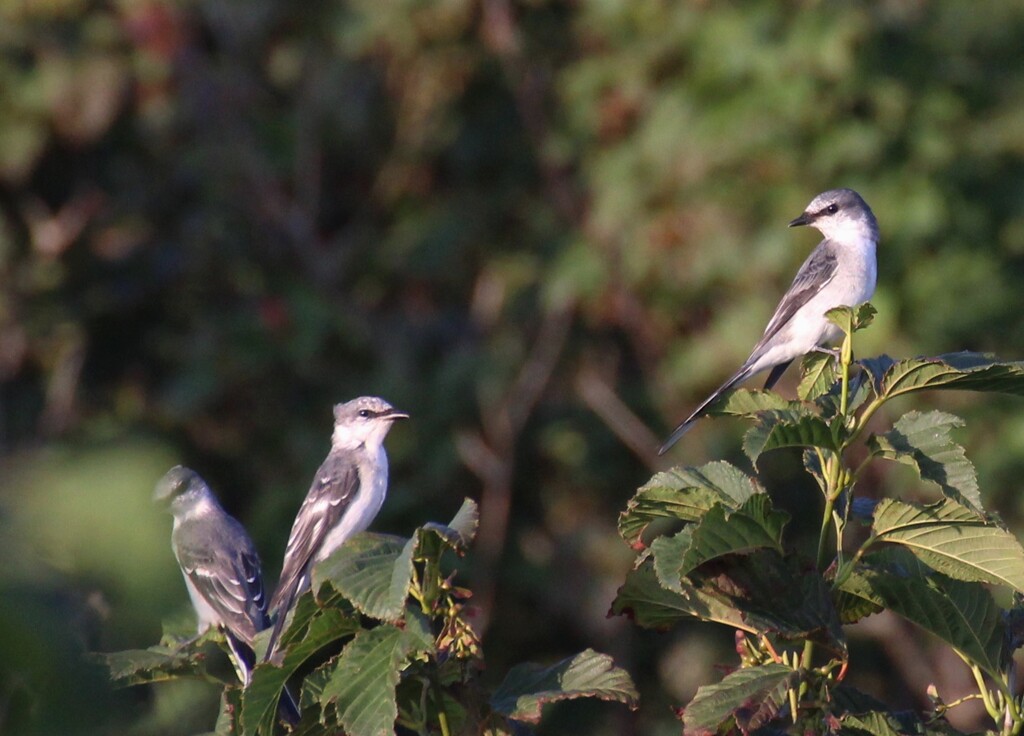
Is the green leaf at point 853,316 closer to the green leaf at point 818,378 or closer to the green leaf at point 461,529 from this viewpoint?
the green leaf at point 818,378

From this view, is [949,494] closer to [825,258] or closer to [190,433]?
[825,258]

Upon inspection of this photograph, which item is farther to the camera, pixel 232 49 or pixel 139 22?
pixel 232 49

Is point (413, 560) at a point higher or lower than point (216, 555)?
higher

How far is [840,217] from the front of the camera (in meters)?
6.79

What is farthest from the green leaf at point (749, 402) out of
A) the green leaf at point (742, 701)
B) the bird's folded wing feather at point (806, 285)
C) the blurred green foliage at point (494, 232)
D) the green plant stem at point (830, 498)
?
the blurred green foliage at point (494, 232)

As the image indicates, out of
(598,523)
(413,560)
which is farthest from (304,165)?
(413,560)

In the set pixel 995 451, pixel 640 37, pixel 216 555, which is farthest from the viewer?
pixel 640 37

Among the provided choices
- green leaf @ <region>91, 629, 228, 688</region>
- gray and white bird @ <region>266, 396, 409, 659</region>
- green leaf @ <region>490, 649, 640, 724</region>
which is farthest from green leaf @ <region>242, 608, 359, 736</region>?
gray and white bird @ <region>266, 396, 409, 659</region>

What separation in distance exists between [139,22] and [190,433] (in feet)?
11.0

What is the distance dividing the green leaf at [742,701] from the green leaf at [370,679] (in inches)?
22.7

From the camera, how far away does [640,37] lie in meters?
10.1

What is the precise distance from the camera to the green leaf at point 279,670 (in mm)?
2809

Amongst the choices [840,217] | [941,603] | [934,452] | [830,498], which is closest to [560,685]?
[830,498]

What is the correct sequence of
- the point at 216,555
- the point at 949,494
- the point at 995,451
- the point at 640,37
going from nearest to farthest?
the point at 949,494 < the point at 216,555 < the point at 995,451 < the point at 640,37
